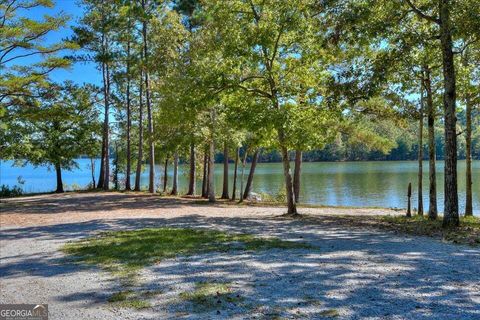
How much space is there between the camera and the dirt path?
4.11m

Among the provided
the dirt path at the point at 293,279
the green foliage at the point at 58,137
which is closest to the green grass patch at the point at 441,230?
the dirt path at the point at 293,279

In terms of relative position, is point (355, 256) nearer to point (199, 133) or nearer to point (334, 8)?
point (334, 8)

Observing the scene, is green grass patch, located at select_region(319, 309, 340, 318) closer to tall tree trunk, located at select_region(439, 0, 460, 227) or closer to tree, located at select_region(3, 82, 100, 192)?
tall tree trunk, located at select_region(439, 0, 460, 227)

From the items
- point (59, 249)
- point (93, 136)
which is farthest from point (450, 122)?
point (93, 136)

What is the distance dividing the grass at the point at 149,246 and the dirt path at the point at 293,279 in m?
0.29

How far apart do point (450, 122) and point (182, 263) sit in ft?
24.0

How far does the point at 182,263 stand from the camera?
6.19 meters

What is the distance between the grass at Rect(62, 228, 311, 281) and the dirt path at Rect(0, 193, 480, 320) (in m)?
0.29

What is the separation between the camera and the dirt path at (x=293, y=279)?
411 centimetres

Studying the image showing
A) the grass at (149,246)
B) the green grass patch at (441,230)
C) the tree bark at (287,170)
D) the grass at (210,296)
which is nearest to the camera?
the grass at (210,296)

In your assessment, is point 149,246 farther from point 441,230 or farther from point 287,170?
point 441,230

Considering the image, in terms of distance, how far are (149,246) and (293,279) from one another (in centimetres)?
341

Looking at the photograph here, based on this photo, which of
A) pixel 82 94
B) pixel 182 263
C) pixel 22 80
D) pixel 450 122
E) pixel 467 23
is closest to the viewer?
pixel 182 263

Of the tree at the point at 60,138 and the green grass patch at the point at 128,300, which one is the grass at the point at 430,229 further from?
the tree at the point at 60,138
